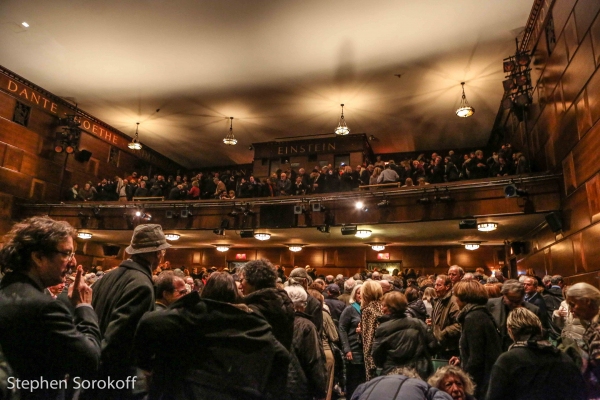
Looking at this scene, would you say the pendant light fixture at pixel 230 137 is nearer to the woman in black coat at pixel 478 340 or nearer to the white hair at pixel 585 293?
the woman in black coat at pixel 478 340

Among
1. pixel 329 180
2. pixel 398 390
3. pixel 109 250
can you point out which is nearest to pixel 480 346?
pixel 398 390

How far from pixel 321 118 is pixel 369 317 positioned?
8989 mm

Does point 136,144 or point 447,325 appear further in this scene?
point 136,144

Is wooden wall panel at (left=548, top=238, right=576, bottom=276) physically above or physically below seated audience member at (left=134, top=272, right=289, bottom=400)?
above

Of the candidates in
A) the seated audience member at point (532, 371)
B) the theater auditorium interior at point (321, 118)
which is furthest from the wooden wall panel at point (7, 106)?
the seated audience member at point (532, 371)

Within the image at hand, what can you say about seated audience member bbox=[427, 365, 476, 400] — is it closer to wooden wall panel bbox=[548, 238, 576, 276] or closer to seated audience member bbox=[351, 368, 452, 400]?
seated audience member bbox=[351, 368, 452, 400]

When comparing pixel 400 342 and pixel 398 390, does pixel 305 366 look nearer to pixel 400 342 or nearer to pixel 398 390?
pixel 400 342

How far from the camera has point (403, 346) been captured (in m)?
2.83

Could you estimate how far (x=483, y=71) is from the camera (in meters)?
9.13

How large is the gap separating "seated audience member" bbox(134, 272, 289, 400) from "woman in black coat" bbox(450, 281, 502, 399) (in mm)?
1755

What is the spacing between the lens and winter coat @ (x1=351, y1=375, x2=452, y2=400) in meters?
1.54

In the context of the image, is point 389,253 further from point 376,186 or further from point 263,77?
point 263,77

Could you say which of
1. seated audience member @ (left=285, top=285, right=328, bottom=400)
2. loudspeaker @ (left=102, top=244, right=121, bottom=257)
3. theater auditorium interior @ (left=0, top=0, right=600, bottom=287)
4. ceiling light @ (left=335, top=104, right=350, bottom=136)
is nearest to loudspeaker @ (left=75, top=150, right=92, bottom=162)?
theater auditorium interior @ (left=0, top=0, right=600, bottom=287)

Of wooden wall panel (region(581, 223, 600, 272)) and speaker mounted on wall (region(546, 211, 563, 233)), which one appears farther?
speaker mounted on wall (region(546, 211, 563, 233))
